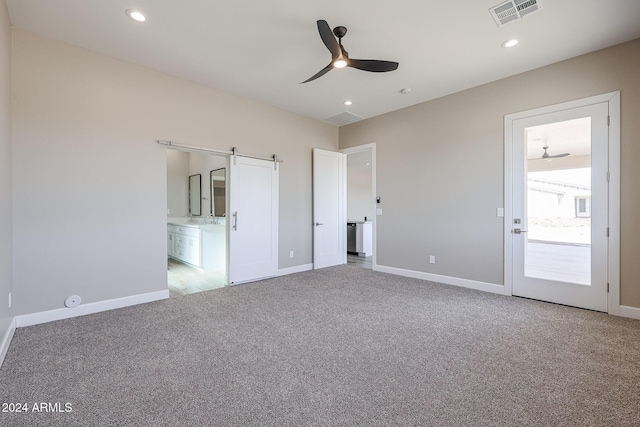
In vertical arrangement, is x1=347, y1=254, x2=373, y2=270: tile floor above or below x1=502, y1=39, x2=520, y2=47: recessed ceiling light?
below

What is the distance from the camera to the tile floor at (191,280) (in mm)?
4121

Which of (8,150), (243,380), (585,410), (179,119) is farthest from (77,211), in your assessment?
(585,410)

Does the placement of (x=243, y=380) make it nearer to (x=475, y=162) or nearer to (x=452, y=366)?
(x=452, y=366)

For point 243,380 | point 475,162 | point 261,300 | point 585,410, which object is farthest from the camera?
point 475,162

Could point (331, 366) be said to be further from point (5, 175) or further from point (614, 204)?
point (614, 204)

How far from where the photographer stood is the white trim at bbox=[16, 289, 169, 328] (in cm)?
284

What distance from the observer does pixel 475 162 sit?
4.11 meters

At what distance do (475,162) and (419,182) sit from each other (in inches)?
34.9

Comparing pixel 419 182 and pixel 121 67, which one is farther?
pixel 419 182

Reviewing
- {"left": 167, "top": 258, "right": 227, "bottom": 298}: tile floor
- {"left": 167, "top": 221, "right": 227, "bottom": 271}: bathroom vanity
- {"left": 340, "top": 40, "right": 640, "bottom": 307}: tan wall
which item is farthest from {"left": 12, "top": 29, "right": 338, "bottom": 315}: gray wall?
{"left": 340, "top": 40, "right": 640, "bottom": 307}: tan wall

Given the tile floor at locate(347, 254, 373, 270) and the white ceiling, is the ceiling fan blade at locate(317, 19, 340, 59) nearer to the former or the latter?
the white ceiling

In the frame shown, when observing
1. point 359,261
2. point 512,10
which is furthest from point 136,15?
point 359,261

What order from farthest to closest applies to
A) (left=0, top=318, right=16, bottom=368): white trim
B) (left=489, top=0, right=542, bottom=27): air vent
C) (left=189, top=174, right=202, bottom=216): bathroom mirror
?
(left=189, top=174, right=202, bottom=216): bathroom mirror
(left=489, top=0, right=542, bottom=27): air vent
(left=0, top=318, right=16, bottom=368): white trim

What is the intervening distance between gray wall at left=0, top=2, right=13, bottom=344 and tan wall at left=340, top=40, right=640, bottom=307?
4726 mm
